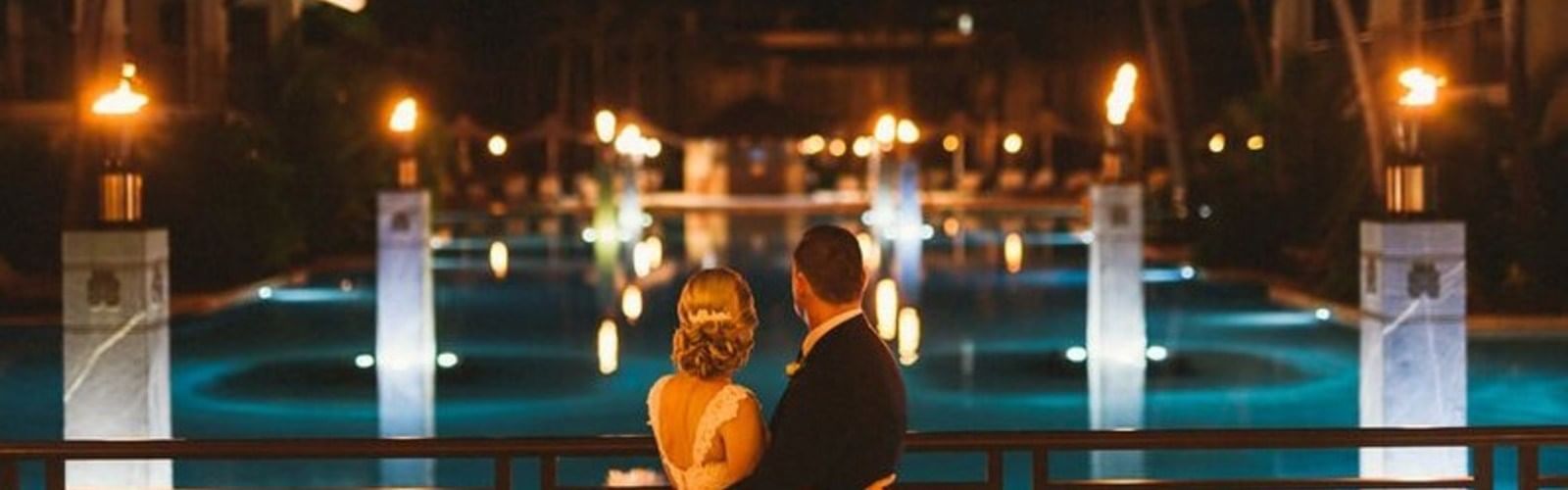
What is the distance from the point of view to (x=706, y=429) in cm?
564

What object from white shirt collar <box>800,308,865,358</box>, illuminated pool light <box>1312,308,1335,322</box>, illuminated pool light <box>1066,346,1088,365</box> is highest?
illuminated pool light <box>1312,308,1335,322</box>

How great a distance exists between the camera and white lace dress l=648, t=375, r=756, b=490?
5.61m

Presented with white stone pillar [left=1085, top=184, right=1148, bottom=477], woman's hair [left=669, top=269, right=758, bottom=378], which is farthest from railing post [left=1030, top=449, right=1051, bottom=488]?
white stone pillar [left=1085, top=184, right=1148, bottom=477]

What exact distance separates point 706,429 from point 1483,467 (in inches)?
116

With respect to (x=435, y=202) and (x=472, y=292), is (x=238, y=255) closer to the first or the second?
(x=472, y=292)

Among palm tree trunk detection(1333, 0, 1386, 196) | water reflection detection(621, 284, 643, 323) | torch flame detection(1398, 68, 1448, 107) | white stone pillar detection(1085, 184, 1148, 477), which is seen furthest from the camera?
palm tree trunk detection(1333, 0, 1386, 196)

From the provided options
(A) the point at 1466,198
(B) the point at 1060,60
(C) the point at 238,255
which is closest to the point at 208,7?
(C) the point at 238,255

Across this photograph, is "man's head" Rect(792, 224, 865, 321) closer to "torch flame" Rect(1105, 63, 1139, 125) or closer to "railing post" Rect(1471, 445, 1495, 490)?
"railing post" Rect(1471, 445, 1495, 490)

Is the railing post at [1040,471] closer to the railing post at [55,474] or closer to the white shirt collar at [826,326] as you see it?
the white shirt collar at [826,326]

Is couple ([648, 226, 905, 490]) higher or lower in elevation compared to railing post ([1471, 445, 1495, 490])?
higher

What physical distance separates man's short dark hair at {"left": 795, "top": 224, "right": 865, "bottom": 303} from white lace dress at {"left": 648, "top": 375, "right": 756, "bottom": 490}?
0.29m

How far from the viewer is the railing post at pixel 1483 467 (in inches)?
292

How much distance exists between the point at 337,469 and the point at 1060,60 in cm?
6178

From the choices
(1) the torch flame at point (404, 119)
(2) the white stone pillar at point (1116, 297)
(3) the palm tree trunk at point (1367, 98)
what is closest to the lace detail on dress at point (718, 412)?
(2) the white stone pillar at point (1116, 297)
